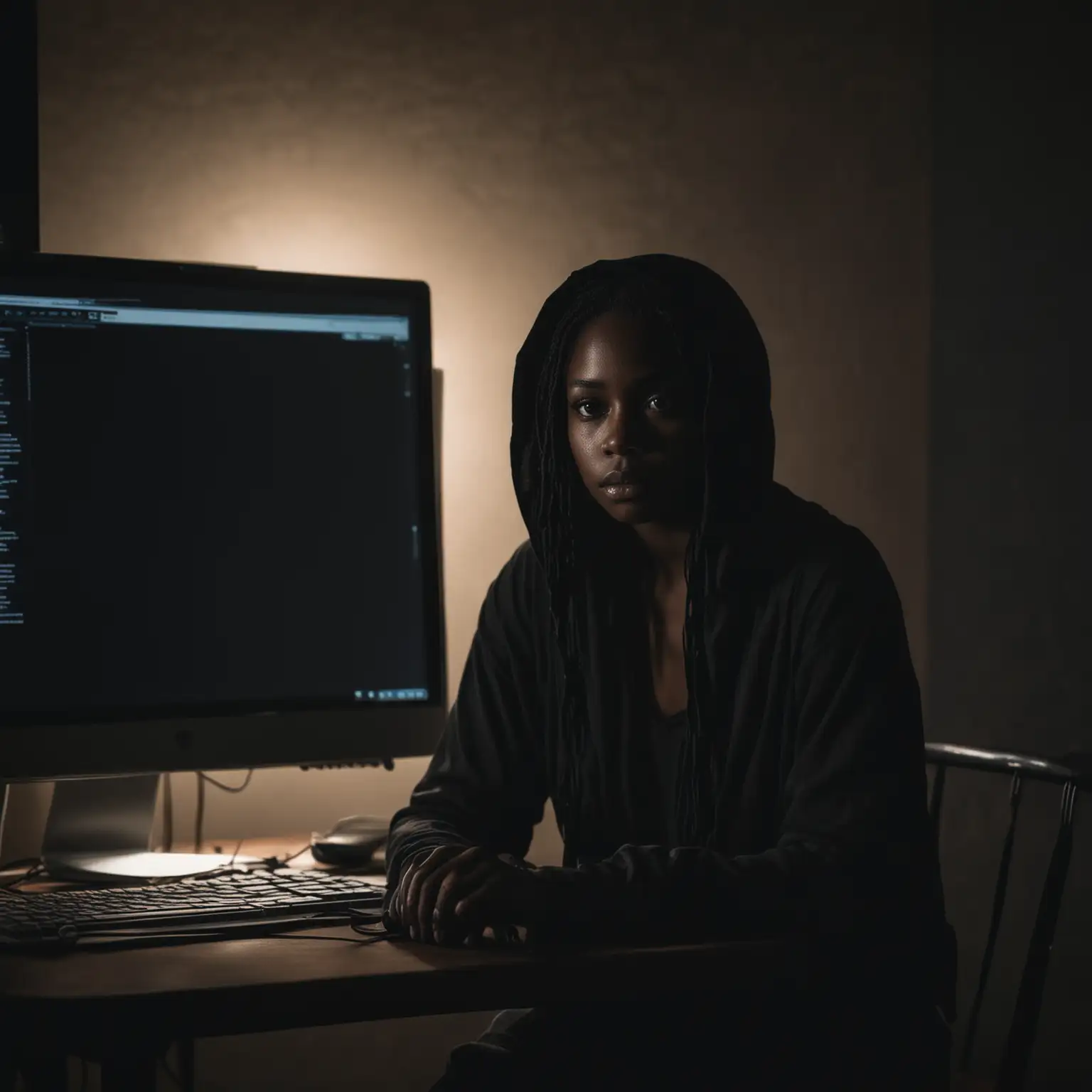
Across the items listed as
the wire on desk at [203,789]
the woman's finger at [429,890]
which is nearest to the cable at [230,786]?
the wire on desk at [203,789]

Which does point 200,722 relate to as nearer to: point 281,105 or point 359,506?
point 359,506

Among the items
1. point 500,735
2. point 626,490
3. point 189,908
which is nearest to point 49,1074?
point 189,908

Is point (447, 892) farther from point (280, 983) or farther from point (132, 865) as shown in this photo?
point (132, 865)

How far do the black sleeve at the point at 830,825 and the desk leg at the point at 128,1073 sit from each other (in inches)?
12.8

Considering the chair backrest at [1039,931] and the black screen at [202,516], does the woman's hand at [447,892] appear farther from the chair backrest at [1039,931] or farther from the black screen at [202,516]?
the chair backrest at [1039,931]

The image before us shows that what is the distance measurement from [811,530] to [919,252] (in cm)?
93

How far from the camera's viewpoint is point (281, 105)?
1.84 metres

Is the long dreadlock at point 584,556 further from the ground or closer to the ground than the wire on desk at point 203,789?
further from the ground

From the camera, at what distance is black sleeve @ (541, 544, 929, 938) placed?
1.05 m

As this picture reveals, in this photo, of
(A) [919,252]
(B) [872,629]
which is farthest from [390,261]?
(B) [872,629]

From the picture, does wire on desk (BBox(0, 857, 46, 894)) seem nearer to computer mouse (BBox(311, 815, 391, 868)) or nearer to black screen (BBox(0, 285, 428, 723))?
black screen (BBox(0, 285, 428, 723))

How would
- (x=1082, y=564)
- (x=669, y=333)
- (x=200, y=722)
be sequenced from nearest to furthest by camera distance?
(x=669, y=333) < (x=200, y=722) < (x=1082, y=564)

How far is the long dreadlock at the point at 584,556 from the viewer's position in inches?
50.7

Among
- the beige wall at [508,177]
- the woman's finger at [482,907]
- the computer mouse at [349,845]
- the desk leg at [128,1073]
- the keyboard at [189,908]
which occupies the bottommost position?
the desk leg at [128,1073]
